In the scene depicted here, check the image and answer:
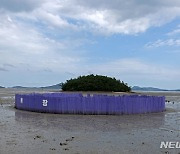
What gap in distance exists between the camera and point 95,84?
62.4 metres

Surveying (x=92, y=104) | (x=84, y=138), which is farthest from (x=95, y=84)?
(x=84, y=138)

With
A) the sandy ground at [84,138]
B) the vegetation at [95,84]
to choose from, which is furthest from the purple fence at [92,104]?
the vegetation at [95,84]

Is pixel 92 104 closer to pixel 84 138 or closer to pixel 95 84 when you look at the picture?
pixel 84 138

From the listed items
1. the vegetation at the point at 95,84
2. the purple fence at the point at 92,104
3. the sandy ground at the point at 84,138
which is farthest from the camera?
the vegetation at the point at 95,84

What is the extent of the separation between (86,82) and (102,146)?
5184 centimetres

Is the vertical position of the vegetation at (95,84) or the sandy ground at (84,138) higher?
the vegetation at (95,84)

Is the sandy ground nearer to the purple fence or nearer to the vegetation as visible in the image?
the purple fence

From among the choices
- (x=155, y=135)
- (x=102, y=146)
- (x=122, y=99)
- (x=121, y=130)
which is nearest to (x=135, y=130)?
(x=121, y=130)

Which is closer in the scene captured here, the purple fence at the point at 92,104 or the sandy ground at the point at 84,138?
the sandy ground at the point at 84,138

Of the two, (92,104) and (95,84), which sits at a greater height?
(95,84)

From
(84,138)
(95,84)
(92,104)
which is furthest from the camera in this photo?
(95,84)

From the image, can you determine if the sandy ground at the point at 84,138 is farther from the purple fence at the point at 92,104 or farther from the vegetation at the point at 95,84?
the vegetation at the point at 95,84

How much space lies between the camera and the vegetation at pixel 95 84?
62.1 meters

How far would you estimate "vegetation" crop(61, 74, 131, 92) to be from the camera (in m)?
62.1
